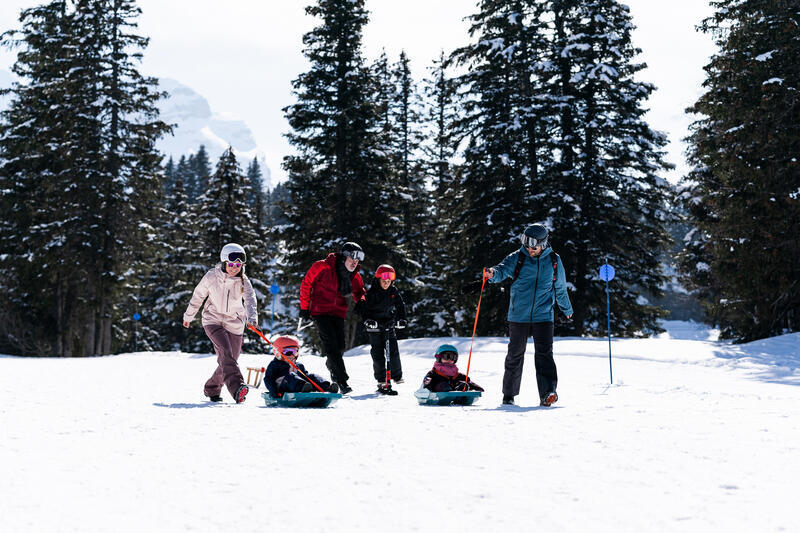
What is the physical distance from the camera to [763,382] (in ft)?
37.0

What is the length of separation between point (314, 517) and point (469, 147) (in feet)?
71.7

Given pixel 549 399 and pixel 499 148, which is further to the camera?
pixel 499 148

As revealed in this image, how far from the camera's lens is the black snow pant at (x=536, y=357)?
8.41 m

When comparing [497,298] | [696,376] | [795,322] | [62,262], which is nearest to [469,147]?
[497,298]

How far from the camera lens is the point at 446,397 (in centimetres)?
848

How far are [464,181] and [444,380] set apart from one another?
53.5 feet

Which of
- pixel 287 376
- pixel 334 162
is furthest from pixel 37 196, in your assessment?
pixel 287 376

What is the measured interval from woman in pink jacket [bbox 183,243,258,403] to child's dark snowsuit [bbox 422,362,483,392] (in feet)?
7.63

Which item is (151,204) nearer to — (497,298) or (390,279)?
(497,298)

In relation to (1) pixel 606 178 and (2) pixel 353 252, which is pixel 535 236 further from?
(1) pixel 606 178

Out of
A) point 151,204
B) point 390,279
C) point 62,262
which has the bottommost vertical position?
point 390,279

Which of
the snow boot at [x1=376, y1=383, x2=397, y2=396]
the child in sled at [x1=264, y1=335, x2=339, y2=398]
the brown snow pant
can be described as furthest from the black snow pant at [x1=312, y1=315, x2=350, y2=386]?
the brown snow pant

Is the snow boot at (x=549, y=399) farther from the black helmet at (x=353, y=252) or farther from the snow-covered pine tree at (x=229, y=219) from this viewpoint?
the snow-covered pine tree at (x=229, y=219)

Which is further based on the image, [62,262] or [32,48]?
[32,48]
